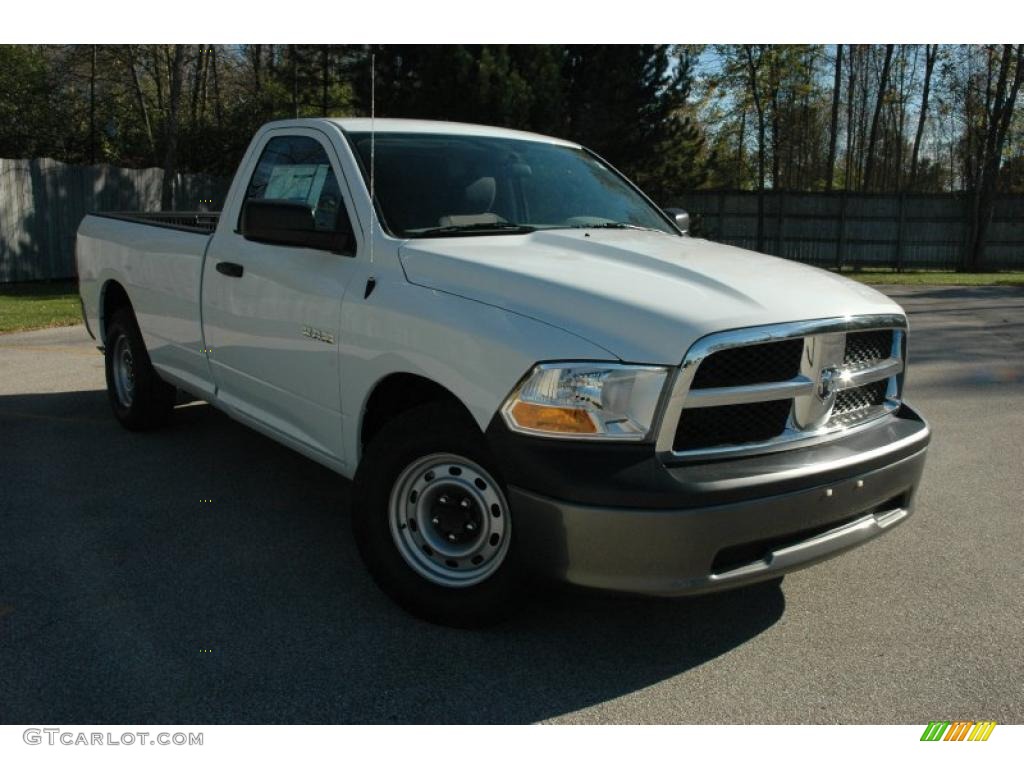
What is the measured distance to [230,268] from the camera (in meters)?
4.82

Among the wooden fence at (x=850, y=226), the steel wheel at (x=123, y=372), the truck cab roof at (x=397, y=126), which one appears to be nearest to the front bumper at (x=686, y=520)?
the truck cab roof at (x=397, y=126)

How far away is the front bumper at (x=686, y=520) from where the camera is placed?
117 inches

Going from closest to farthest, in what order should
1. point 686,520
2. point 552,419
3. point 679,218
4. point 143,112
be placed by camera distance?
1. point 686,520
2. point 552,419
3. point 679,218
4. point 143,112

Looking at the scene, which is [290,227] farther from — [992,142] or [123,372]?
[992,142]

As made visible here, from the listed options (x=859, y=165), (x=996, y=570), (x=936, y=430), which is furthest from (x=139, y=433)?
(x=859, y=165)

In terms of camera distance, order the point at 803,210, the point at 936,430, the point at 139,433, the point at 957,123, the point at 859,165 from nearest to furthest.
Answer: the point at 139,433 → the point at 936,430 → the point at 803,210 → the point at 957,123 → the point at 859,165

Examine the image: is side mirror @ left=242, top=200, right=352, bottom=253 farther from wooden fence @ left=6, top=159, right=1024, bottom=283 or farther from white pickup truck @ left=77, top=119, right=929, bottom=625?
wooden fence @ left=6, top=159, right=1024, bottom=283

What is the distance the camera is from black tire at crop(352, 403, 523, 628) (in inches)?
132

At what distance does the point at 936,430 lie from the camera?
695 cm

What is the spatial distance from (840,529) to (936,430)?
4.05 metres

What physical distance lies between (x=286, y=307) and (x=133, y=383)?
2564 mm

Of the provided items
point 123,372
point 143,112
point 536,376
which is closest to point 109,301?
point 123,372

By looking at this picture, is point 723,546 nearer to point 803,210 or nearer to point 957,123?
point 803,210

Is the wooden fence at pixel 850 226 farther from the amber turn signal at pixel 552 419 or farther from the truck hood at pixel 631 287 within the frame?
the amber turn signal at pixel 552 419
